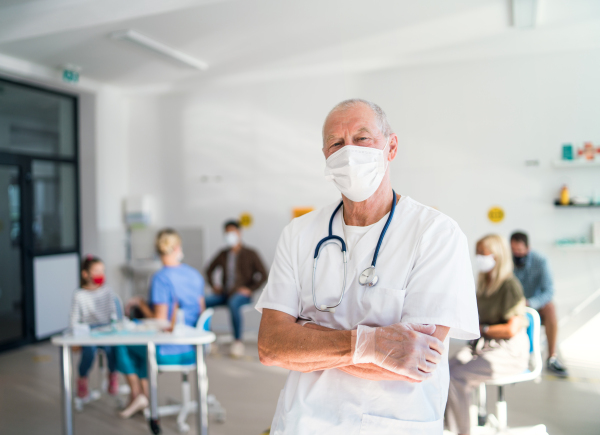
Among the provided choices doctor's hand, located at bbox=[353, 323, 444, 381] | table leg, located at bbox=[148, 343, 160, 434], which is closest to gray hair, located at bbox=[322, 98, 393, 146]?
doctor's hand, located at bbox=[353, 323, 444, 381]

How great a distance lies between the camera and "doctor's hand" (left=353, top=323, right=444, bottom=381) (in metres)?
1.17

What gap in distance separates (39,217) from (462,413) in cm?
514

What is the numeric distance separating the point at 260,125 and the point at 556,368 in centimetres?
396

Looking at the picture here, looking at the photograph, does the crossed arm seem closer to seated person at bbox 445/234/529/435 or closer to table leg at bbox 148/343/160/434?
seated person at bbox 445/234/529/435

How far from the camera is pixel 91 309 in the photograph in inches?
143

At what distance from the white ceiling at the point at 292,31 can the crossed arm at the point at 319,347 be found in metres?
3.08

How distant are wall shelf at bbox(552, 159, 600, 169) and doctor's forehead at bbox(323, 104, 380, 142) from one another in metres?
3.66

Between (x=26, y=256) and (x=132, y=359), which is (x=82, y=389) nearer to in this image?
(x=132, y=359)

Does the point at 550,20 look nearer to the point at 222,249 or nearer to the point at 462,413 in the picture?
the point at 462,413

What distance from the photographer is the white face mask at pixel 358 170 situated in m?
1.38

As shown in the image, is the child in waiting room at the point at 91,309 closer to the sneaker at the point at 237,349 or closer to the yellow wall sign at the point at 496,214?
the sneaker at the point at 237,349

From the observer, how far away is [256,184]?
19.1ft

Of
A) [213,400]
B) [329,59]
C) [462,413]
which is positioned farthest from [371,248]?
[329,59]

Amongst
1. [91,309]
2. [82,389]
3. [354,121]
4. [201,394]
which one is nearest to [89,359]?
[82,389]
